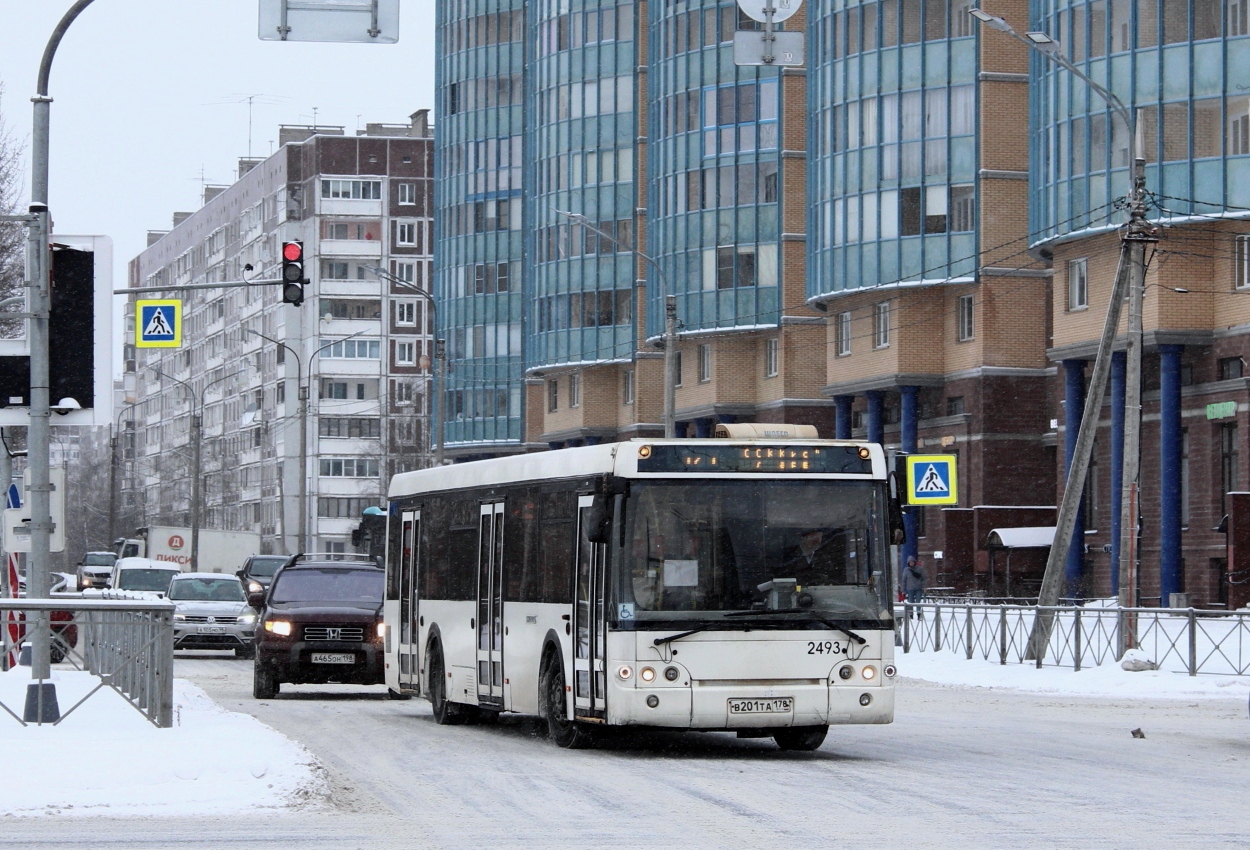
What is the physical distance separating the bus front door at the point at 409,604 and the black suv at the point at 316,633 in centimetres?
274

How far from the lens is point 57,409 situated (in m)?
17.5

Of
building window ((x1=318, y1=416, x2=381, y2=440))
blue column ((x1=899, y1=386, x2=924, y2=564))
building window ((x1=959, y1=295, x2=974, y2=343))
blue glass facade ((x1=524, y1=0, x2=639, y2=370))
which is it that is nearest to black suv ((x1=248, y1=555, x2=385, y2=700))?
blue column ((x1=899, y1=386, x2=924, y2=564))

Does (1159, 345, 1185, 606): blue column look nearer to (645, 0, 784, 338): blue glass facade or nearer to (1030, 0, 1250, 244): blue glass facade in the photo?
(1030, 0, 1250, 244): blue glass facade

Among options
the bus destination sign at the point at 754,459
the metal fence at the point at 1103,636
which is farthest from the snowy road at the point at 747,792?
the metal fence at the point at 1103,636

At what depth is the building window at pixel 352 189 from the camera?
423 ft

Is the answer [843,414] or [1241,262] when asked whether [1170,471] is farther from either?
[843,414]

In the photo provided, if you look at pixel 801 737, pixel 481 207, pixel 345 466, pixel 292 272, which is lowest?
pixel 801 737

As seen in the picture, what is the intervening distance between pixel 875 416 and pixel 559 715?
148ft

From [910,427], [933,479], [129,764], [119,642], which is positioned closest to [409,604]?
[119,642]

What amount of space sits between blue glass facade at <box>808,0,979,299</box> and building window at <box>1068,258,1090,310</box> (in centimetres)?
545

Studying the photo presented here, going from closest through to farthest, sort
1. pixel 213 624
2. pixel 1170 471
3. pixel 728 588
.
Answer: pixel 728 588
pixel 213 624
pixel 1170 471

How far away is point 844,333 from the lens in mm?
63594

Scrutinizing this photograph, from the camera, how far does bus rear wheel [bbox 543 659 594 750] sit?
1747 centimetres

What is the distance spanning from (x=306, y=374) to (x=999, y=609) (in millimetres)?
102678
